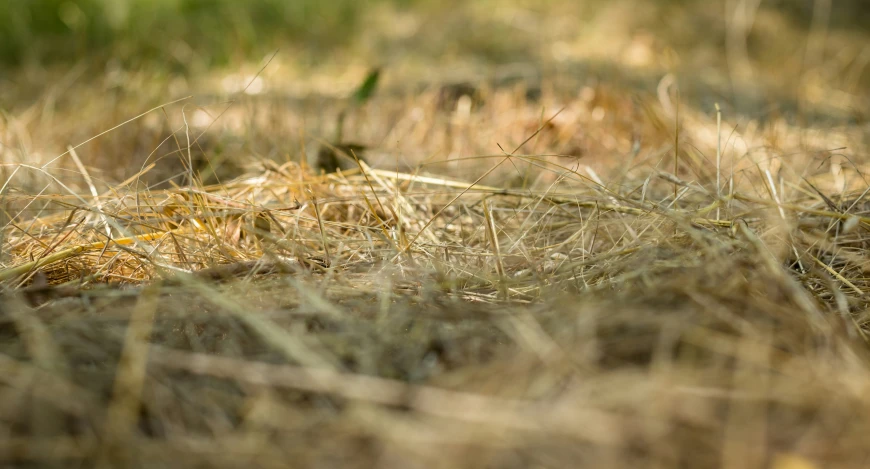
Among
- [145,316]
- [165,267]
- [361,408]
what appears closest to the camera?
[361,408]

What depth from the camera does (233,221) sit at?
1.02 metres

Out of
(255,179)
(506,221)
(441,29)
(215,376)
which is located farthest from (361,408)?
(441,29)

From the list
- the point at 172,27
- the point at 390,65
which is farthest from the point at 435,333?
the point at 172,27

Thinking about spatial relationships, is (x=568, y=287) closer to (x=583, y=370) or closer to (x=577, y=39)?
(x=583, y=370)

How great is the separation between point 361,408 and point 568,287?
38cm

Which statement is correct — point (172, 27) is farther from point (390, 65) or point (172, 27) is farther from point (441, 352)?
point (441, 352)

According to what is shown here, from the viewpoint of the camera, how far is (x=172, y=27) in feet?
10.7

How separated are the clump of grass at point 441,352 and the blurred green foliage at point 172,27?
2.17m

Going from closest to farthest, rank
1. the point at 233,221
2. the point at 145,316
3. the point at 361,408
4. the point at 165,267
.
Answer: the point at 361,408, the point at 145,316, the point at 165,267, the point at 233,221

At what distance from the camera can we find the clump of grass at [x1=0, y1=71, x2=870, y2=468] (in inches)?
19.1

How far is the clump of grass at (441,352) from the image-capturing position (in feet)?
1.59

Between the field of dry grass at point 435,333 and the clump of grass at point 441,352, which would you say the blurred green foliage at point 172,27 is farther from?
the clump of grass at point 441,352

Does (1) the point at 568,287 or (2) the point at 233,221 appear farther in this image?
(2) the point at 233,221

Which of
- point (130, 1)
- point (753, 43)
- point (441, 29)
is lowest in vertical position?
point (753, 43)
